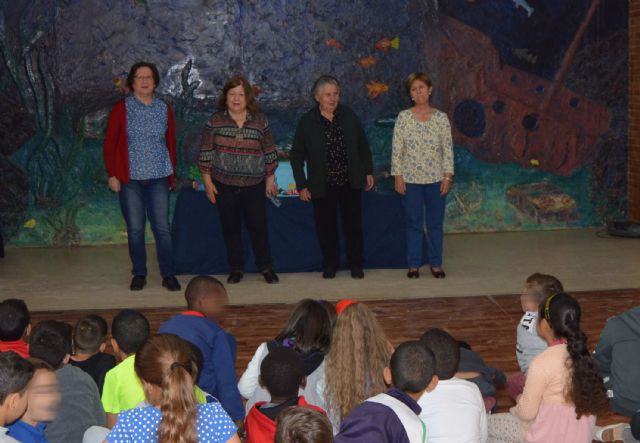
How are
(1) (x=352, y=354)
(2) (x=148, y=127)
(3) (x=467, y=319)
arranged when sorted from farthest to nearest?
(2) (x=148, y=127), (3) (x=467, y=319), (1) (x=352, y=354)

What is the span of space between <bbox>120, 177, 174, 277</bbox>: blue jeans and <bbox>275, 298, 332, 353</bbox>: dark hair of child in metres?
3.29

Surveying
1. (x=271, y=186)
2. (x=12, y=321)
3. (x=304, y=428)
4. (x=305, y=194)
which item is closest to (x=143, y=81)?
(x=271, y=186)

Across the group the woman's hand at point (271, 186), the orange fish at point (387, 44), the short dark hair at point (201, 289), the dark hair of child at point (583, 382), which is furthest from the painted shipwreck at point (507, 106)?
the dark hair of child at point (583, 382)

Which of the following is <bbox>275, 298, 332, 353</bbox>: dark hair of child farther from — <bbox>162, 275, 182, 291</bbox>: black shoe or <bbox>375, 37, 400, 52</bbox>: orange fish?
<bbox>375, 37, 400, 52</bbox>: orange fish

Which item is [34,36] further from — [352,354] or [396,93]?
[352,354]

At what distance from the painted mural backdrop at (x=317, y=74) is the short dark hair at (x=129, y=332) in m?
4.60

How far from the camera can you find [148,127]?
23.4 feet

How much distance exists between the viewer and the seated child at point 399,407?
319 cm

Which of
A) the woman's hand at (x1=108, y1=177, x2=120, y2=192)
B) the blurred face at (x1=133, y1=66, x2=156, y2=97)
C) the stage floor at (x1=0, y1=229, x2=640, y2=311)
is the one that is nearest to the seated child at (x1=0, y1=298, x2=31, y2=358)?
the stage floor at (x1=0, y1=229, x2=640, y2=311)

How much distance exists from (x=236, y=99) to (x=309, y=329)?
3406 millimetres

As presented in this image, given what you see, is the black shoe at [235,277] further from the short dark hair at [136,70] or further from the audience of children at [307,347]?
the audience of children at [307,347]

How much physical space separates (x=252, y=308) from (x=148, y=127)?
1434 millimetres

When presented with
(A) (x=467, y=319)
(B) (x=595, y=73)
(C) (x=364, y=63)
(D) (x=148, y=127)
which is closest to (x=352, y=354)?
(A) (x=467, y=319)

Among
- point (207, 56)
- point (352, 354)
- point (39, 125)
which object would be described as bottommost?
point (352, 354)
